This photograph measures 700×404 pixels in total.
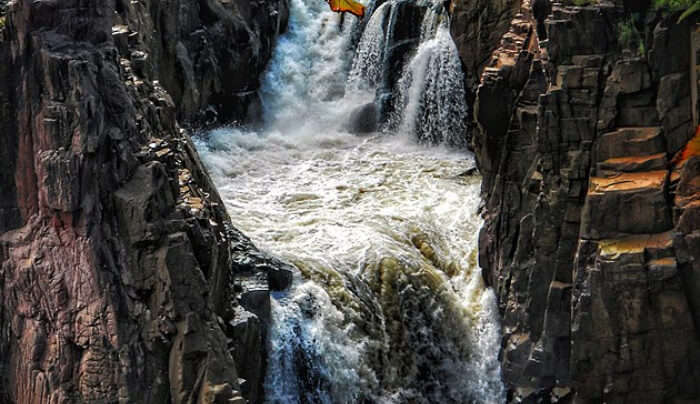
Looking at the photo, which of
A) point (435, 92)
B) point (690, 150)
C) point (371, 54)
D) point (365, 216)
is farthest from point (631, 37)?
point (371, 54)

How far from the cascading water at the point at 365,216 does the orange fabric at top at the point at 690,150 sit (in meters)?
5.53

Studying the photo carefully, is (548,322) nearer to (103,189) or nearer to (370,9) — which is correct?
(103,189)

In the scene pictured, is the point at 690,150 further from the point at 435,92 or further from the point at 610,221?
the point at 435,92

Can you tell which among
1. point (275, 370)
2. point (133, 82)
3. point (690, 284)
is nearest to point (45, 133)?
point (133, 82)

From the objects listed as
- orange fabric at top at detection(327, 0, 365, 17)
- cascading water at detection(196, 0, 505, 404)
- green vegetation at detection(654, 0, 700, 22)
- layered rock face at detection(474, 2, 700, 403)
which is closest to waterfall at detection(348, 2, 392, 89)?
cascading water at detection(196, 0, 505, 404)

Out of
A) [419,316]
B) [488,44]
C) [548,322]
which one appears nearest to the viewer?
[548,322]

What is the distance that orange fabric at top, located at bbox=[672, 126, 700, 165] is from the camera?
15.4 metres

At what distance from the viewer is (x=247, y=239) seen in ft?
62.5

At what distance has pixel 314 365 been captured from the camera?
18.3m

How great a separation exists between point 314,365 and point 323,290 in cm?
160

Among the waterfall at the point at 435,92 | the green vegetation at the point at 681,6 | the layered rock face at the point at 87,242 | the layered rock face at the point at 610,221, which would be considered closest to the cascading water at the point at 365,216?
the waterfall at the point at 435,92

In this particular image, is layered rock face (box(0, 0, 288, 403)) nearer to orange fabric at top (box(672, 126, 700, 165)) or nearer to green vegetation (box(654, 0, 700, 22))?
orange fabric at top (box(672, 126, 700, 165))

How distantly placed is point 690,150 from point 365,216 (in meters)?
9.10

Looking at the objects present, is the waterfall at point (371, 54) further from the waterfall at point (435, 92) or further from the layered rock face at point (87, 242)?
the layered rock face at point (87, 242)
